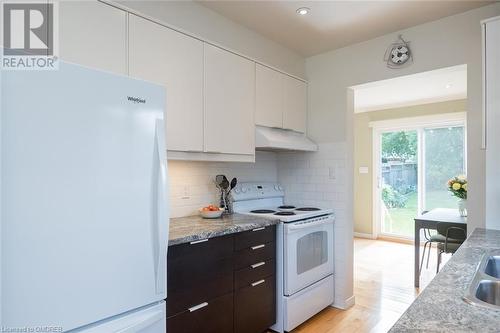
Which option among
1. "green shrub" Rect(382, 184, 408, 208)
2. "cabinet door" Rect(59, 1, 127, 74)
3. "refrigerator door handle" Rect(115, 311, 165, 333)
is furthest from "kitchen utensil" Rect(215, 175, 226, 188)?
"green shrub" Rect(382, 184, 408, 208)

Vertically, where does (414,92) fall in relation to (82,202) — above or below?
above

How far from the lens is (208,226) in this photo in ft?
6.72

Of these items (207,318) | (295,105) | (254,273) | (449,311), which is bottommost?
(207,318)

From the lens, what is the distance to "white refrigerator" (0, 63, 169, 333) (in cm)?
105

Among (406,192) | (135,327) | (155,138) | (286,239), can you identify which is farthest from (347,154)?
(406,192)

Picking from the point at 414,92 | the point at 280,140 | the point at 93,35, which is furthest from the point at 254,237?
the point at 414,92

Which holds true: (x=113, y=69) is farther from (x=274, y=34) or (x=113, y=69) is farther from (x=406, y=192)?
(x=406, y=192)

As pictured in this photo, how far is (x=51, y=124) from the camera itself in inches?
44.1

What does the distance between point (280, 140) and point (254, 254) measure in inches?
40.2

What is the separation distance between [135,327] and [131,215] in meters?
0.48

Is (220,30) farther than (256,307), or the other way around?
(220,30)

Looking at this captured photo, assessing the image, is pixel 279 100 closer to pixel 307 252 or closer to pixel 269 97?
pixel 269 97

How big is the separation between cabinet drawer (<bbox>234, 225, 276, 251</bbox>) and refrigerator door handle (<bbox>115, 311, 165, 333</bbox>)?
2.37 feet

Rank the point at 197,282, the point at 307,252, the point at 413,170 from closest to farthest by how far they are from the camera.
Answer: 1. the point at 197,282
2. the point at 307,252
3. the point at 413,170
